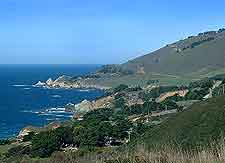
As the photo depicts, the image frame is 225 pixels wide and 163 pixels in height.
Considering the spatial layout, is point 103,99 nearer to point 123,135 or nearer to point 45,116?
point 45,116

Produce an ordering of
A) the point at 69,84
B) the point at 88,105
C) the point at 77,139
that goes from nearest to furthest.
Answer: the point at 77,139
the point at 88,105
the point at 69,84

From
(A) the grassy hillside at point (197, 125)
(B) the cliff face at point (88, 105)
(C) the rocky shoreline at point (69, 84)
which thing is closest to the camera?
(A) the grassy hillside at point (197, 125)

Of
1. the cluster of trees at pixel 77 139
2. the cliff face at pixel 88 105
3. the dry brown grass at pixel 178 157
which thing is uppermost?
the dry brown grass at pixel 178 157

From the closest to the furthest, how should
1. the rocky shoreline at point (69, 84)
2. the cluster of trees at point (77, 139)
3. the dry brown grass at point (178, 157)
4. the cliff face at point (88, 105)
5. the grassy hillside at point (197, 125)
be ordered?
the dry brown grass at point (178, 157) < the grassy hillside at point (197, 125) < the cluster of trees at point (77, 139) < the cliff face at point (88, 105) < the rocky shoreline at point (69, 84)

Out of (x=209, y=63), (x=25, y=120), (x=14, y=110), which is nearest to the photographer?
(x=25, y=120)

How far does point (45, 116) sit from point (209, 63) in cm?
10272

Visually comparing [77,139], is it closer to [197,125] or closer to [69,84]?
[197,125]

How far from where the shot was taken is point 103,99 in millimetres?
117812

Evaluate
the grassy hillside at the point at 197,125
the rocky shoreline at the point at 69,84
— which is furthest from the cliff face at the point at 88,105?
the grassy hillside at the point at 197,125

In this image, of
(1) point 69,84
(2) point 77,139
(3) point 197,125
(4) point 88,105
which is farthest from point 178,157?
(1) point 69,84

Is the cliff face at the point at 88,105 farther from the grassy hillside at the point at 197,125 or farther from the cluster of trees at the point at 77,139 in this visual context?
the grassy hillside at the point at 197,125

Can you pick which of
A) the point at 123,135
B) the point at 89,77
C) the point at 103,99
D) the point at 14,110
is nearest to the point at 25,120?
the point at 14,110

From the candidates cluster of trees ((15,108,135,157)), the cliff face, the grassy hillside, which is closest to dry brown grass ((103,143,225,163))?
the grassy hillside

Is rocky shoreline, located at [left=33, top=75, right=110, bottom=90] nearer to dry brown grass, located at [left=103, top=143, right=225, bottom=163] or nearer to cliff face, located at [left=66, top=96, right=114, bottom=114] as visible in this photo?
cliff face, located at [left=66, top=96, right=114, bottom=114]
